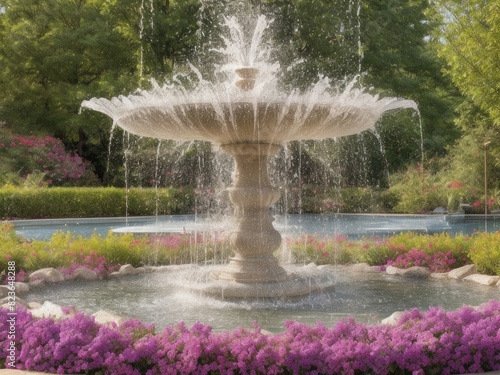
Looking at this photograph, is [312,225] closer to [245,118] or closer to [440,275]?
[440,275]

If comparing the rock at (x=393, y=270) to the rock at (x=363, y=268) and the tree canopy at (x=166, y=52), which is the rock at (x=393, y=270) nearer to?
the rock at (x=363, y=268)

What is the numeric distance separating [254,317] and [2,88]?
80.2 ft

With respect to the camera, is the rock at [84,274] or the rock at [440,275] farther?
the rock at [440,275]

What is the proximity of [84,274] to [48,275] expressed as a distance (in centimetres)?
49

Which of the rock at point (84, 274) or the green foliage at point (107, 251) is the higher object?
the green foliage at point (107, 251)

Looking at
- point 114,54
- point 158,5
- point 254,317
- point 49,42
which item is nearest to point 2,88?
point 49,42

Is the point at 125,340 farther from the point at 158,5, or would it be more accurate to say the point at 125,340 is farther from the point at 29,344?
the point at 158,5

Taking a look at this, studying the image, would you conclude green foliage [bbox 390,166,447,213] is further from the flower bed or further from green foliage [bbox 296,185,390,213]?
the flower bed

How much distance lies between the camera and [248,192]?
720 centimetres

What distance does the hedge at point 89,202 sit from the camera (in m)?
18.5

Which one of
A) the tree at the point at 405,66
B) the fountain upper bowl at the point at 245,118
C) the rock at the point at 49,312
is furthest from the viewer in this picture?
the tree at the point at 405,66

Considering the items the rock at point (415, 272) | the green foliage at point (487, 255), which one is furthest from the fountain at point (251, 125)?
the green foliage at point (487, 255)

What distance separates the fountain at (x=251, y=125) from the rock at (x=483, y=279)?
1.96 m

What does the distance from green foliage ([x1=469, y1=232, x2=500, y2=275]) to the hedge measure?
1312 cm
